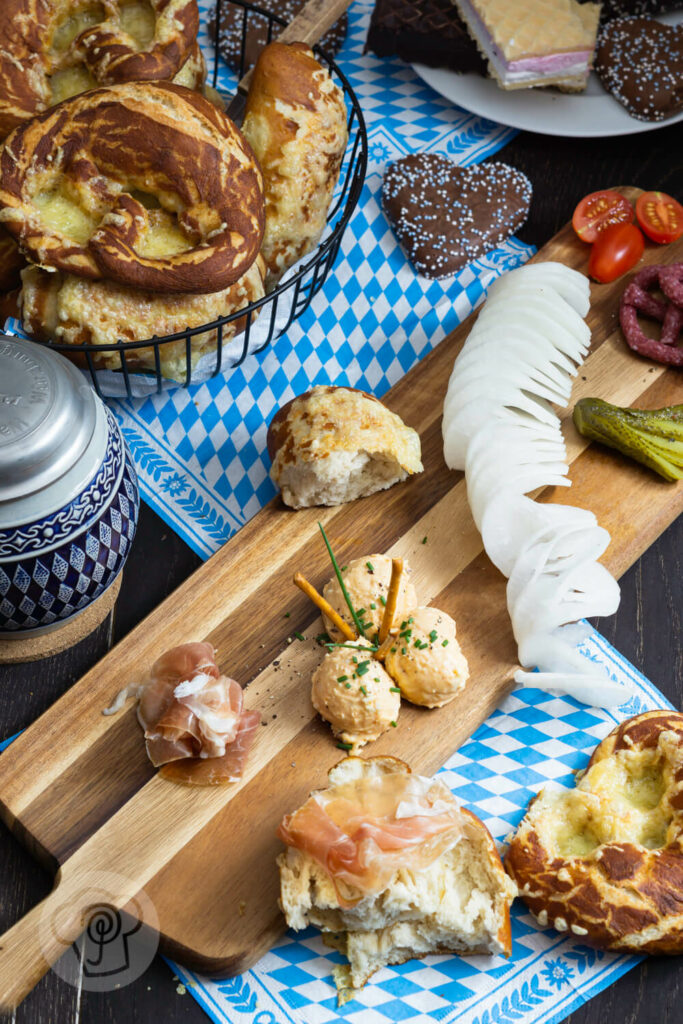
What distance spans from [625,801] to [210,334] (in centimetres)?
192

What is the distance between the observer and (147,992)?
2.88m

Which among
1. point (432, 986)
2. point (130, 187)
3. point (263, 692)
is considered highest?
point (130, 187)

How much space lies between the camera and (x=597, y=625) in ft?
11.3

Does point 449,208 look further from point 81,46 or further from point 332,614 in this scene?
point 332,614

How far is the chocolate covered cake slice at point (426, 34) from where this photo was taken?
166 inches

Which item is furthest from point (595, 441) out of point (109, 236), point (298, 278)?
point (109, 236)

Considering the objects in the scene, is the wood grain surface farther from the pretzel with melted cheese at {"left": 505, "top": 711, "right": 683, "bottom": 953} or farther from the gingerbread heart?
the gingerbread heart

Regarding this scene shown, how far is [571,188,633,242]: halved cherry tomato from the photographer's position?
391 cm

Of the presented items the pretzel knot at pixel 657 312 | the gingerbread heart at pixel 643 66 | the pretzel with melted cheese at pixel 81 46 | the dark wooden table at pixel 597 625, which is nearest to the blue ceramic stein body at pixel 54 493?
the dark wooden table at pixel 597 625

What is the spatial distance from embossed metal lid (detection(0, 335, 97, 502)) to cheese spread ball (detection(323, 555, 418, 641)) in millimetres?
867

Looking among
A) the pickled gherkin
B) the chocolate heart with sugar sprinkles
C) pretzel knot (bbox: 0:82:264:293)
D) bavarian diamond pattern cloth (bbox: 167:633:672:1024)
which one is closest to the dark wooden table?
bavarian diamond pattern cloth (bbox: 167:633:672:1024)

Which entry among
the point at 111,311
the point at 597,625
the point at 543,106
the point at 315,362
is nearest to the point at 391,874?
the point at 597,625

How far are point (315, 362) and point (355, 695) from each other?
143 cm

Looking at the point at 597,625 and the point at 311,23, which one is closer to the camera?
the point at 597,625
